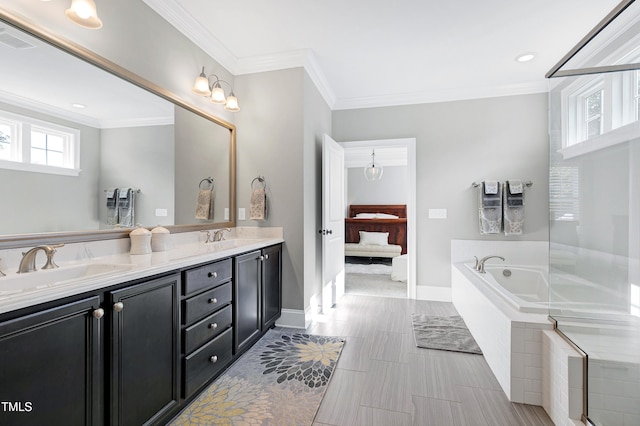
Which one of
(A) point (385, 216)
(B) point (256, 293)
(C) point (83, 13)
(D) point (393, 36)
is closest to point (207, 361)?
(B) point (256, 293)

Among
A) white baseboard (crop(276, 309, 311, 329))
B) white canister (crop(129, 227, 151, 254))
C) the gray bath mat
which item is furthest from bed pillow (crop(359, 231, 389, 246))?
white canister (crop(129, 227, 151, 254))

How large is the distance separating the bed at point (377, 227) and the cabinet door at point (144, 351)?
4997mm

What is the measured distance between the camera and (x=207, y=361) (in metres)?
1.88

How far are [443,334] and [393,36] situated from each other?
8.73 ft

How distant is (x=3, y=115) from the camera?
136 centimetres

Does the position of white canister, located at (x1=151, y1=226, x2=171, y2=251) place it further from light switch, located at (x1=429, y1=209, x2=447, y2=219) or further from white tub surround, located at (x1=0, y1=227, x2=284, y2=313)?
light switch, located at (x1=429, y1=209, x2=447, y2=219)

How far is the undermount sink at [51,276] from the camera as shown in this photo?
121 cm

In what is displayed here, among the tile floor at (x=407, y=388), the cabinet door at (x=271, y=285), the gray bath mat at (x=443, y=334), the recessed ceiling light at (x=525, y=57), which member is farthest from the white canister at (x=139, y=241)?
the recessed ceiling light at (x=525, y=57)

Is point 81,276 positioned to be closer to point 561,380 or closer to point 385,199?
point 561,380

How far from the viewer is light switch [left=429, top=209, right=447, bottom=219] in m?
3.87

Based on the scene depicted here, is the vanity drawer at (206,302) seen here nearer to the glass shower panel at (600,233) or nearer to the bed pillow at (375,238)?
the glass shower panel at (600,233)

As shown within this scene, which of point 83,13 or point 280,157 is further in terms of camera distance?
point 280,157

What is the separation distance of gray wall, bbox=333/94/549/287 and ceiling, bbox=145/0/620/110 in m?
0.32

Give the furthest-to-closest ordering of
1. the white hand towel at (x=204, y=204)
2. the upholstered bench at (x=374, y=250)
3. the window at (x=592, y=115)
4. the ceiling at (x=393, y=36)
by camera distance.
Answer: the upholstered bench at (x=374, y=250) < the white hand towel at (x=204, y=204) < the ceiling at (x=393, y=36) < the window at (x=592, y=115)
